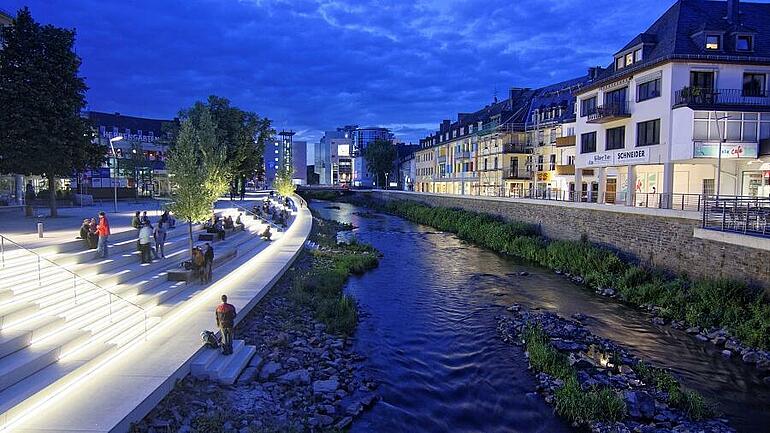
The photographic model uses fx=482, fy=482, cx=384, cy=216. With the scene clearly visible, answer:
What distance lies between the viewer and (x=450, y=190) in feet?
283

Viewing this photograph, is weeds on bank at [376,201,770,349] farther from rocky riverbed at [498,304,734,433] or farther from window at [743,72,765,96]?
window at [743,72,765,96]

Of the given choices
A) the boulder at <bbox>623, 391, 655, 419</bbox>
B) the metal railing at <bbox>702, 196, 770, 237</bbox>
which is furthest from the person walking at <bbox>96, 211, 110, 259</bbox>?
the metal railing at <bbox>702, 196, 770, 237</bbox>

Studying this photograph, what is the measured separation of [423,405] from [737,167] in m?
29.9

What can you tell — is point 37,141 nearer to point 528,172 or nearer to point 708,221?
point 708,221

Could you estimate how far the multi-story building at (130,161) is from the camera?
49.0m

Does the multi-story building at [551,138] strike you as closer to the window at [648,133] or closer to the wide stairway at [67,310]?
the window at [648,133]

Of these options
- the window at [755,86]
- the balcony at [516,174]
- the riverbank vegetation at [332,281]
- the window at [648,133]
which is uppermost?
the window at [755,86]

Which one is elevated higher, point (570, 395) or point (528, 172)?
point (528, 172)

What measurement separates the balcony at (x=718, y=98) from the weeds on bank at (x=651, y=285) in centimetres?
1056

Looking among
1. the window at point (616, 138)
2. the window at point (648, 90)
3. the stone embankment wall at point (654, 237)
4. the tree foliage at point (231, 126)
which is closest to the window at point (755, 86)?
the window at point (648, 90)

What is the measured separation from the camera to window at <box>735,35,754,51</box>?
Result: 101ft

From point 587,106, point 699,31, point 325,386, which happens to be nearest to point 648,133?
point 699,31

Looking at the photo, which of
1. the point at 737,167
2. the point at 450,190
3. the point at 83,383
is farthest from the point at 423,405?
the point at 450,190

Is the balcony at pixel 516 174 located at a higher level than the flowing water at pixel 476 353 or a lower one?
higher
